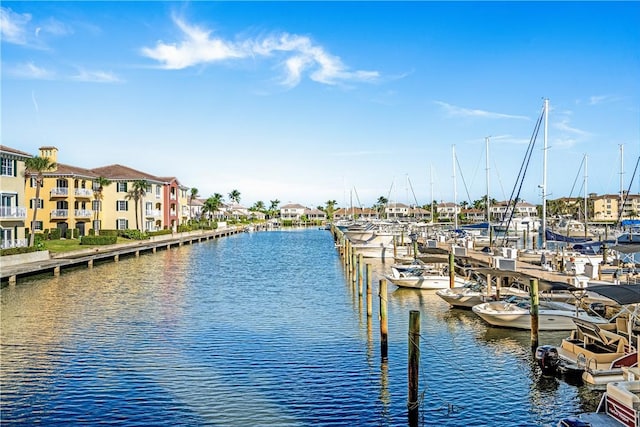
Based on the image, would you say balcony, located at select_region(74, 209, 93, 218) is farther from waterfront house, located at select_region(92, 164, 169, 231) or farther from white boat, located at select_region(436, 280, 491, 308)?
white boat, located at select_region(436, 280, 491, 308)

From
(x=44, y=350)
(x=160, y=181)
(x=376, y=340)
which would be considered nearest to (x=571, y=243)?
(x=376, y=340)

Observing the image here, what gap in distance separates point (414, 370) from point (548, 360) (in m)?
7.00

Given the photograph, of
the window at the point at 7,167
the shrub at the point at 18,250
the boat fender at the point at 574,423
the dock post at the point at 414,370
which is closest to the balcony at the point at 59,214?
the shrub at the point at 18,250

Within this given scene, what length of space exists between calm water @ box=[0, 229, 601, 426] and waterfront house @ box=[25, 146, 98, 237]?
39047mm

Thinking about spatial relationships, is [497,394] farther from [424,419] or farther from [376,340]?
[376,340]

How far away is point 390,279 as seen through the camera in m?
45.1

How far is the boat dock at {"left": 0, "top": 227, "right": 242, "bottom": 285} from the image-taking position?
4668 cm

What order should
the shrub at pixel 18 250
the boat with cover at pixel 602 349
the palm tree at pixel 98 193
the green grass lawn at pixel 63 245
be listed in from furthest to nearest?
the palm tree at pixel 98 193 → the green grass lawn at pixel 63 245 → the shrub at pixel 18 250 → the boat with cover at pixel 602 349

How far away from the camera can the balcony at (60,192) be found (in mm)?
79000

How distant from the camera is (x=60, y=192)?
3132 inches

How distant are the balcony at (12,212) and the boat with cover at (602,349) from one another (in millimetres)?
48127

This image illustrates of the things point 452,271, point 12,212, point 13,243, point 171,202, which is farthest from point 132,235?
point 452,271

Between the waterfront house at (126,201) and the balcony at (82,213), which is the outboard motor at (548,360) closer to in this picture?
the balcony at (82,213)

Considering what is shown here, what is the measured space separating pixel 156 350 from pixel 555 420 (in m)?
17.0
